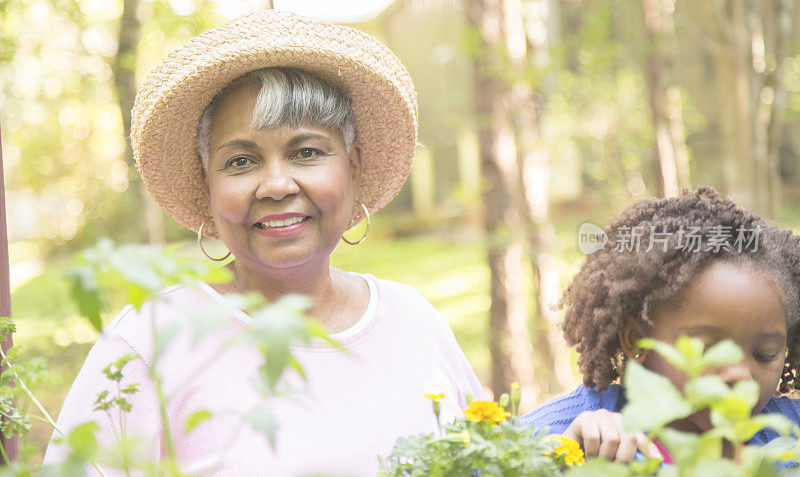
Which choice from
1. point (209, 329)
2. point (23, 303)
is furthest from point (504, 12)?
point (23, 303)

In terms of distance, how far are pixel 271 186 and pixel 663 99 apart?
3.86 metres

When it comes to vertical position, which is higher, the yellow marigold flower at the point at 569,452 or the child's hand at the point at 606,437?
the yellow marigold flower at the point at 569,452

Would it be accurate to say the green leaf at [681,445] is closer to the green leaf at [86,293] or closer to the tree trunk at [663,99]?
the green leaf at [86,293]

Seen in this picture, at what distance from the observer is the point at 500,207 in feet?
16.7

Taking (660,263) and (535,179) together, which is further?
(535,179)

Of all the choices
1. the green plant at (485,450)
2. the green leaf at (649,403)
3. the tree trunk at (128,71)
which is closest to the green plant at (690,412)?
the green leaf at (649,403)

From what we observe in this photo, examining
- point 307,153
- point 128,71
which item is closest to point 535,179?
point 128,71

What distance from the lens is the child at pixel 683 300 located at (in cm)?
153

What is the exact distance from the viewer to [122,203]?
622 centimetres

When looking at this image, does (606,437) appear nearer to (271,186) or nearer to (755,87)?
(271,186)

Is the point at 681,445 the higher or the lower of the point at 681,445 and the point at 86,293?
the lower

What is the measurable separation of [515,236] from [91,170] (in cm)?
475

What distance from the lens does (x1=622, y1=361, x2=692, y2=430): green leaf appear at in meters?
0.66

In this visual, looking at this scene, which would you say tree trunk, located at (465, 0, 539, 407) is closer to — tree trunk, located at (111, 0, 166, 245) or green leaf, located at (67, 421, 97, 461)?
tree trunk, located at (111, 0, 166, 245)
